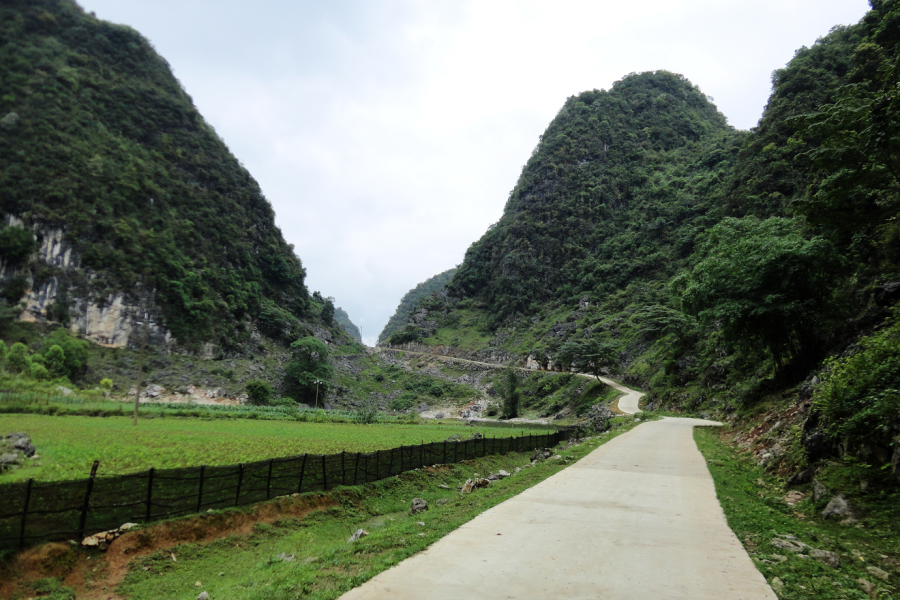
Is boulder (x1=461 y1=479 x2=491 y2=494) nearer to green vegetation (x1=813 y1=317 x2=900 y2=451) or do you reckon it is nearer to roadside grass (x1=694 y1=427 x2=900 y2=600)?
roadside grass (x1=694 y1=427 x2=900 y2=600)

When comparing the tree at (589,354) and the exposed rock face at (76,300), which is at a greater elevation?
the exposed rock face at (76,300)

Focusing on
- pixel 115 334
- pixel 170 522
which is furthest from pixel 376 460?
pixel 115 334

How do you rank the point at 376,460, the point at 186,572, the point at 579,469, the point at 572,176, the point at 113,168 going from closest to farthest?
the point at 186,572 → the point at 579,469 → the point at 376,460 → the point at 113,168 → the point at 572,176

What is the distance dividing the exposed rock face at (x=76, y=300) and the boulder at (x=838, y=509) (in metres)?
80.3

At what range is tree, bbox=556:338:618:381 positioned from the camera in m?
56.5

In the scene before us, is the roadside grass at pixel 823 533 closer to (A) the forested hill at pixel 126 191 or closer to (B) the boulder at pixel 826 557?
(B) the boulder at pixel 826 557

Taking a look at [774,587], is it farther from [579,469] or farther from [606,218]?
[606,218]

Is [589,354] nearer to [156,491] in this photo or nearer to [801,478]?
[801,478]

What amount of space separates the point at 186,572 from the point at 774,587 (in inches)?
439

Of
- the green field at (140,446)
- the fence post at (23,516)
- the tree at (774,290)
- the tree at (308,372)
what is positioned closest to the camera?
the fence post at (23,516)

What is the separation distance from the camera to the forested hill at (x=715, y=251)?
12953 mm

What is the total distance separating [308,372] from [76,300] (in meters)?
35.9

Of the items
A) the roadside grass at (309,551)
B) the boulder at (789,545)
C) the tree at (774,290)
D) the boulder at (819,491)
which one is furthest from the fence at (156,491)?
the tree at (774,290)

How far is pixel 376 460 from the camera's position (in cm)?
1564
